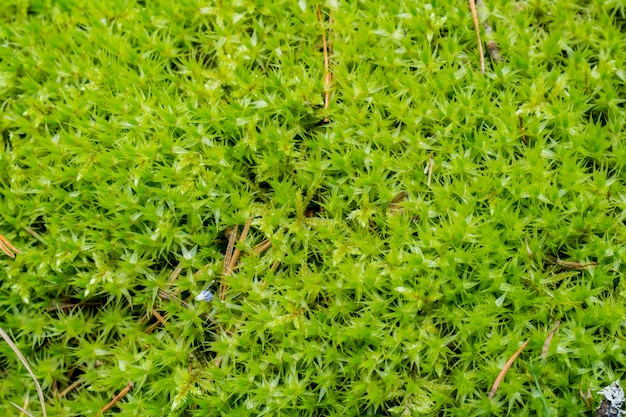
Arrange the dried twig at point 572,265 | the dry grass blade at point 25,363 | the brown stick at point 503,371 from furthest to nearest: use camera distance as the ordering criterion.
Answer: the dry grass blade at point 25,363, the dried twig at point 572,265, the brown stick at point 503,371

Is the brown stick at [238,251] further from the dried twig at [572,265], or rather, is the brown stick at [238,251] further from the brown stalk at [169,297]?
the dried twig at [572,265]

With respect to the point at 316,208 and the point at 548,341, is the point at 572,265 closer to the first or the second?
the point at 548,341

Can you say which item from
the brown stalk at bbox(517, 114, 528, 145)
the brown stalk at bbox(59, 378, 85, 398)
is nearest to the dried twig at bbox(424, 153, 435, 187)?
the brown stalk at bbox(517, 114, 528, 145)

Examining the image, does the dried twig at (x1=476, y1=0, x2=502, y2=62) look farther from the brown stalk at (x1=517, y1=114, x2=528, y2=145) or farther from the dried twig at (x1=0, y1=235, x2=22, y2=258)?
the dried twig at (x1=0, y1=235, x2=22, y2=258)

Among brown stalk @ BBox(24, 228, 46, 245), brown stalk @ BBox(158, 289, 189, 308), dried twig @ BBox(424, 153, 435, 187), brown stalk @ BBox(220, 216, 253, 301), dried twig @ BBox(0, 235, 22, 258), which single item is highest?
dried twig @ BBox(424, 153, 435, 187)

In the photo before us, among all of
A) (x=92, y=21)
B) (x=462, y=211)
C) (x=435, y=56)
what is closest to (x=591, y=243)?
(x=462, y=211)

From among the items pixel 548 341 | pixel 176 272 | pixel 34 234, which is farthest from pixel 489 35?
pixel 34 234

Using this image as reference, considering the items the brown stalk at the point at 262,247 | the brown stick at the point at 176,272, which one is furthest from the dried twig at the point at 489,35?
the brown stick at the point at 176,272
